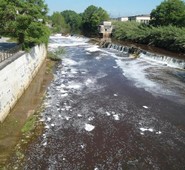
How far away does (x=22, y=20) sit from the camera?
2811 cm

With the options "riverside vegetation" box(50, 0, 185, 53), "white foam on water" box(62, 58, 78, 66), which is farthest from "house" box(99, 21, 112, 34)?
"white foam on water" box(62, 58, 78, 66)

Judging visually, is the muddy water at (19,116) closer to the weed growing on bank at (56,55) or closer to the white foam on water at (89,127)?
the white foam on water at (89,127)

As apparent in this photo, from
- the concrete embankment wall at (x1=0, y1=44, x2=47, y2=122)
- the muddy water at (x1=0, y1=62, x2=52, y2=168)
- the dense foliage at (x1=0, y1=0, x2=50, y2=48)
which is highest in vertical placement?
the dense foliage at (x1=0, y1=0, x2=50, y2=48)

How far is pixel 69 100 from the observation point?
25.2 meters

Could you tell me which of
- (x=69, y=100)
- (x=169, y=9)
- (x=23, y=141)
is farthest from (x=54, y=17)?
(x=23, y=141)

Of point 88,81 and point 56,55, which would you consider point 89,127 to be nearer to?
point 88,81

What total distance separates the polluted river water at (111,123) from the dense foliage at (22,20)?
5.34 metres

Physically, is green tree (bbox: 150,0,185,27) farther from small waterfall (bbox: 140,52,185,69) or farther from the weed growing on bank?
the weed growing on bank

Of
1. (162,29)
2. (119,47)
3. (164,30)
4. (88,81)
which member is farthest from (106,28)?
(88,81)

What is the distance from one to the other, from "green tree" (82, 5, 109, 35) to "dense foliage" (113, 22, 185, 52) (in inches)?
993

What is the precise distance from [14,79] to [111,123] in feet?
27.7

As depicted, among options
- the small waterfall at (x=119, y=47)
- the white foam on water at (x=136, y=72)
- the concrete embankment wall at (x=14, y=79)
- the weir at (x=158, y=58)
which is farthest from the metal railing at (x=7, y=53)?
the small waterfall at (x=119, y=47)

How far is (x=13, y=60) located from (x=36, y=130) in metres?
Result: 6.94

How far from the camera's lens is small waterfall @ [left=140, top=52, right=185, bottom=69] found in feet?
140
